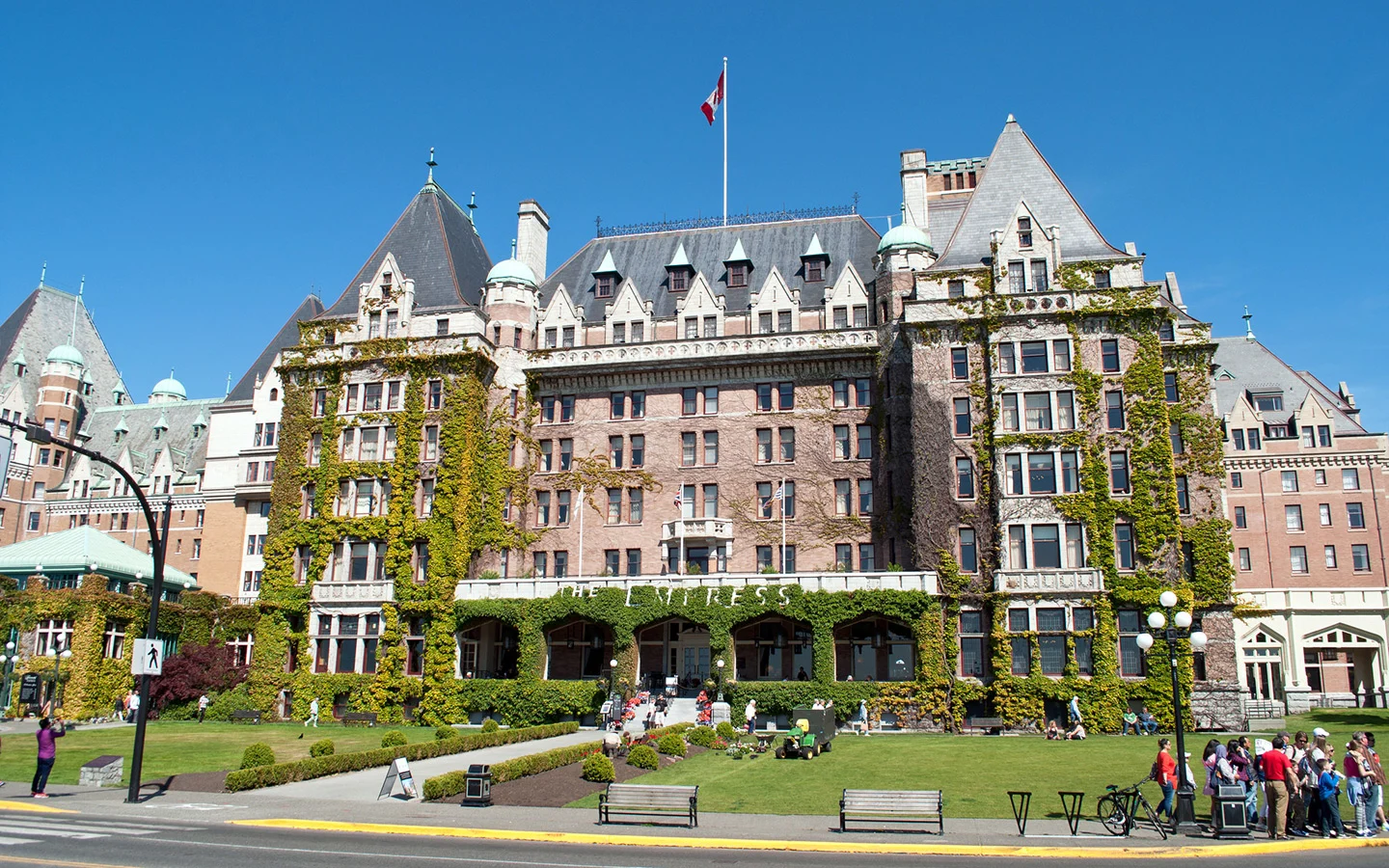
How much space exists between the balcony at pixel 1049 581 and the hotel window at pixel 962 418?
684 centimetres

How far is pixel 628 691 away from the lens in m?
49.2

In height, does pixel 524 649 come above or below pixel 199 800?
above

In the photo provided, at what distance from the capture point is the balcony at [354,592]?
5444 cm

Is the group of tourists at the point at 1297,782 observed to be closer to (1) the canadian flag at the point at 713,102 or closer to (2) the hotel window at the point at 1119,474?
(2) the hotel window at the point at 1119,474

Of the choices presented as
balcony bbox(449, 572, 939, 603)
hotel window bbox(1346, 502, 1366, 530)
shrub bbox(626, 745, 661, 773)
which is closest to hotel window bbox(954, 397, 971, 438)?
balcony bbox(449, 572, 939, 603)

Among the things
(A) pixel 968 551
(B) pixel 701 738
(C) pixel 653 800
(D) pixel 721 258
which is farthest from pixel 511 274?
(C) pixel 653 800

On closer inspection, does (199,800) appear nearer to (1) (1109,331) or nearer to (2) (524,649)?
(2) (524,649)

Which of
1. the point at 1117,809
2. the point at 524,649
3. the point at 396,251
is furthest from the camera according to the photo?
the point at 396,251

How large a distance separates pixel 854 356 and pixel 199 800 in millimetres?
38766

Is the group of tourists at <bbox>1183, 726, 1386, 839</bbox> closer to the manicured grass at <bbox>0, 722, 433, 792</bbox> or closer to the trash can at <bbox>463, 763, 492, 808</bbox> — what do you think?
the trash can at <bbox>463, 763, 492, 808</bbox>

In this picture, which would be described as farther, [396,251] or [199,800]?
[396,251]

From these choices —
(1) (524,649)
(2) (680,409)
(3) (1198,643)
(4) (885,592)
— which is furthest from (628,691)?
(3) (1198,643)

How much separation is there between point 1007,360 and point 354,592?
112 ft

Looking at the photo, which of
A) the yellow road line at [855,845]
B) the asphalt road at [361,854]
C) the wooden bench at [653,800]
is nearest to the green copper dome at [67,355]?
the asphalt road at [361,854]
